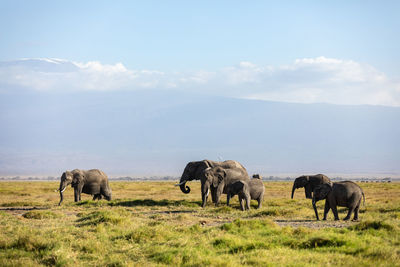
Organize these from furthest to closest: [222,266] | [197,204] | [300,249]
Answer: [197,204], [300,249], [222,266]

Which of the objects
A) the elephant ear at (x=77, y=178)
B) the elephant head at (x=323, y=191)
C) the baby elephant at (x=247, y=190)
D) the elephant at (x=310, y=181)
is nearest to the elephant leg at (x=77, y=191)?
the elephant ear at (x=77, y=178)

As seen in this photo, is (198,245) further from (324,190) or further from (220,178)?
(220,178)

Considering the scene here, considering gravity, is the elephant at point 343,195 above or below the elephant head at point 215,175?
below

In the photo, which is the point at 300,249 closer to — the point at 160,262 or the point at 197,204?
the point at 160,262

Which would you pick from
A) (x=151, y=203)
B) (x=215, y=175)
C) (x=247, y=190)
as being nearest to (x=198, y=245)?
(x=247, y=190)

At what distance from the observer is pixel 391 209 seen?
2603cm

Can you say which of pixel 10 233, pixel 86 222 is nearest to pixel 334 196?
pixel 86 222

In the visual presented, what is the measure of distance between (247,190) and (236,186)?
2.35 ft

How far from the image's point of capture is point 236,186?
93.1ft

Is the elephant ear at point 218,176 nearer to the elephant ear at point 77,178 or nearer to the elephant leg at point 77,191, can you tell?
the elephant ear at point 77,178

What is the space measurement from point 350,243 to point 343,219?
26.9 feet

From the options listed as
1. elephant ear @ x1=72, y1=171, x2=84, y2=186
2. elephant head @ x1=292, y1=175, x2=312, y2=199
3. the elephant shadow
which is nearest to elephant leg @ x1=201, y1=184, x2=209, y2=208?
the elephant shadow

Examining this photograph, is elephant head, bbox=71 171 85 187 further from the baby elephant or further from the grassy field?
the grassy field

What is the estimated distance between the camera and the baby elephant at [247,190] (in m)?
28.1
